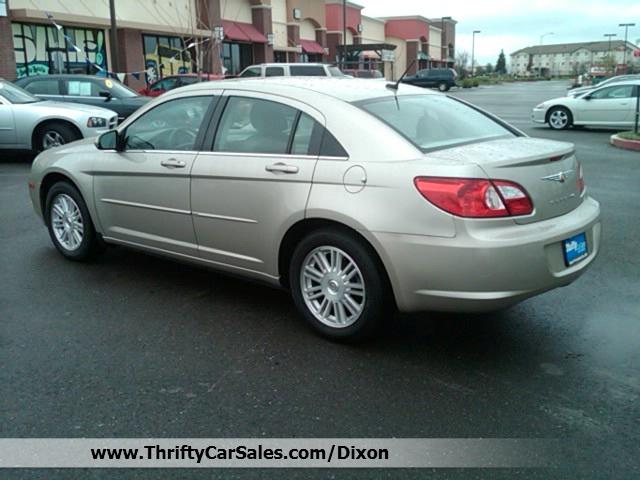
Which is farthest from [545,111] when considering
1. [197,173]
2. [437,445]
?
[437,445]

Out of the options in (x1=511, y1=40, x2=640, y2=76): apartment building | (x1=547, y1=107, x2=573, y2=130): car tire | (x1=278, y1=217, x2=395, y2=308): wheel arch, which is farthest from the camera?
(x1=511, y1=40, x2=640, y2=76): apartment building

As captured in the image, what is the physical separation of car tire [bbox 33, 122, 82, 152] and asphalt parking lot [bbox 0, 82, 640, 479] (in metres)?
7.46

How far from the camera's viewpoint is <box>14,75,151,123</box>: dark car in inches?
611

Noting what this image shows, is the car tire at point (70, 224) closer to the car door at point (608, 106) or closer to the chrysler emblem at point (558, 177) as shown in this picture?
the chrysler emblem at point (558, 177)

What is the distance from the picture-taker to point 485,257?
360cm

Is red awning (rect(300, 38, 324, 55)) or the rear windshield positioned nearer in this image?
the rear windshield

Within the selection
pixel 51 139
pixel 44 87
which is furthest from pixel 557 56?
pixel 51 139

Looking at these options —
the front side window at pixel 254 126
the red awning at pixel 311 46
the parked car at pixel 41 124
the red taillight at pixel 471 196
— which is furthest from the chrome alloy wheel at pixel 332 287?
the red awning at pixel 311 46

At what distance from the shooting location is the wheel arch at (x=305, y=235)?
3.93 metres

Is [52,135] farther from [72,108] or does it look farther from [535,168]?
[535,168]

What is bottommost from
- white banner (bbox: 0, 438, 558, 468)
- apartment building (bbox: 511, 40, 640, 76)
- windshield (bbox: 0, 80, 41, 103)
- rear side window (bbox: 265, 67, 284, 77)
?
white banner (bbox: 0, 438, 558, 468)

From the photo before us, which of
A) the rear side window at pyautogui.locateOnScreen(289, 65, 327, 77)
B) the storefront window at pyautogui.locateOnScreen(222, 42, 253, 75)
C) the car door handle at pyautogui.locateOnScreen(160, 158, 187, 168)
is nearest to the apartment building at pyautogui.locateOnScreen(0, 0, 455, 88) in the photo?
the storefront window at pyautogui.locateOnScreen(222, 42, 253, 75)

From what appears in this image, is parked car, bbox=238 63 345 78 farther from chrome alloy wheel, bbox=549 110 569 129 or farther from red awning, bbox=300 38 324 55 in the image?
red awning, bbox=300 38 324 55

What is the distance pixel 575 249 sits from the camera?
13.2 ft
